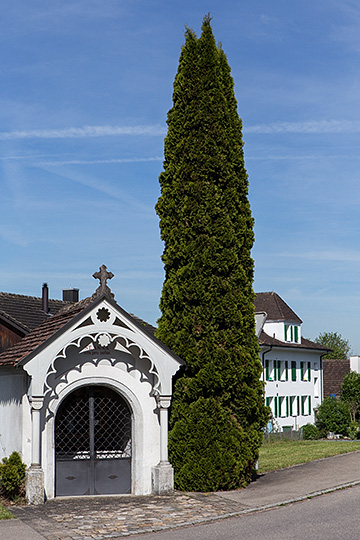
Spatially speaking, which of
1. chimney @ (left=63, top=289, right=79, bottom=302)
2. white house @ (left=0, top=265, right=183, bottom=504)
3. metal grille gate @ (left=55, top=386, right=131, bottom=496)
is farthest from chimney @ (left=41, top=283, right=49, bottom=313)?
metal grille gate @ (left=55, top=386, right=131, bottom=496)

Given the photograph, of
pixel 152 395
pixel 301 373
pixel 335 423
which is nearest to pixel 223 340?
pixel 152 395

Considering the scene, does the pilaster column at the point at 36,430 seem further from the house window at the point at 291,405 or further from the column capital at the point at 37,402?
the house window at the point at 291,405

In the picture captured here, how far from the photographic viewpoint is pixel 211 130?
16.7 m

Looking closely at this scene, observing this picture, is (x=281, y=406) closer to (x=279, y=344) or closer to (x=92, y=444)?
(x=279, y=344)

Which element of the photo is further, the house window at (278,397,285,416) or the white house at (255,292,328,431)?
the house window at (278,397,285,416)

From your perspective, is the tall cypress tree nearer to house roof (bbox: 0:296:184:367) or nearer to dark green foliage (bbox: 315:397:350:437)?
house roof (bbox: 0:296:184:367)

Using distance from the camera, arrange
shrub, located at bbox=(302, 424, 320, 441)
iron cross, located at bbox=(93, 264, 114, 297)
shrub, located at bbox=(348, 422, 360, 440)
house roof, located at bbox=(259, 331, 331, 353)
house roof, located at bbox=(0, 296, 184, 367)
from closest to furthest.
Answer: house roof, located at bbox=(0, 296, 184, 367), iron cross, located at bbox=(93, 264, 114, 297), shrub, located at bbox=(302, 424, 320, 441), shrub, located at bbox=(348, 422, 360, 440), house roof, located at bbox=(259, 331, 331, 353)

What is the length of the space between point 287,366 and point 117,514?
111ft

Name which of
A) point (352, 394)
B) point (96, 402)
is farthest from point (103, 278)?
point (352, 394)

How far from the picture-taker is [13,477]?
554 inches

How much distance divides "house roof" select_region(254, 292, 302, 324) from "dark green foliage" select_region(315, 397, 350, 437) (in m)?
6.48

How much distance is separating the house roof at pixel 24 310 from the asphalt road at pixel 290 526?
515 inches

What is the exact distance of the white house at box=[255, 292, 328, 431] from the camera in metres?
43.6

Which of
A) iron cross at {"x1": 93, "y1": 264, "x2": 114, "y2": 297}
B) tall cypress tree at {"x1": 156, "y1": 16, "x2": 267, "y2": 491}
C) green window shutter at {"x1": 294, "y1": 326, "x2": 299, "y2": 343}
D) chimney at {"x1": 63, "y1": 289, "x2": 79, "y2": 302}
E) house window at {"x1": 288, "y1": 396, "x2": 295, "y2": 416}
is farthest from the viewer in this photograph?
green window shutter at {"x1": 294, "y1": 326, "x2": 299, "y2": 343}
